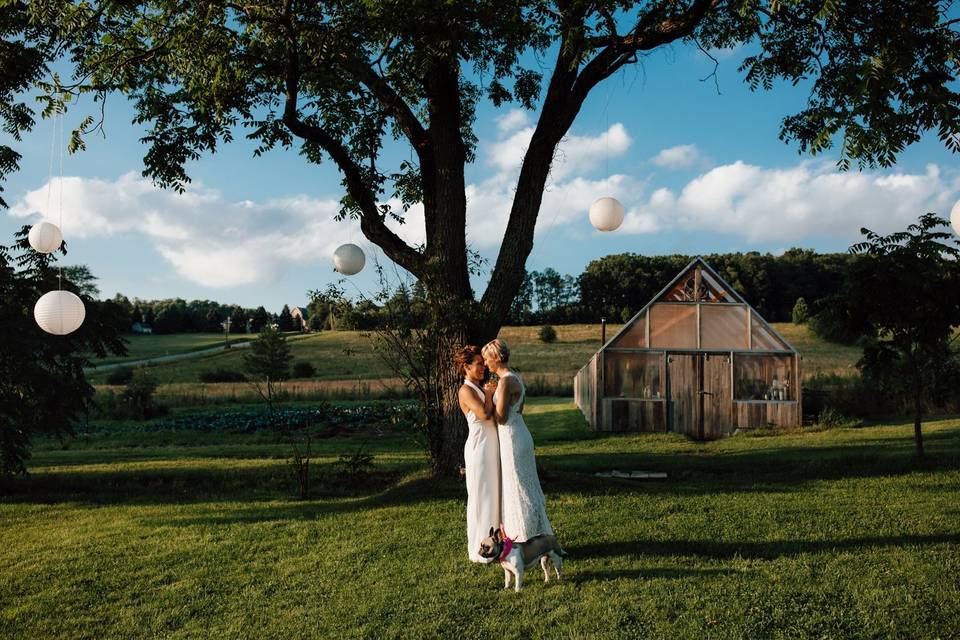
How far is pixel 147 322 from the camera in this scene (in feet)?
250

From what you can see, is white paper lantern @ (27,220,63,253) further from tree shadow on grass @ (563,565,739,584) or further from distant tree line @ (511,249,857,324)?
distant tree line @ (511,249,857,324)

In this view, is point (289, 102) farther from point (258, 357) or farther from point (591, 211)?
point (258, 357)

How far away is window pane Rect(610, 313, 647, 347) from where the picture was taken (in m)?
19.6

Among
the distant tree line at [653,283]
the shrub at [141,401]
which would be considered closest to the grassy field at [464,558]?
the shrub at [141,401]

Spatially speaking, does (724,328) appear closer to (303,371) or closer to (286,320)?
(303,371)

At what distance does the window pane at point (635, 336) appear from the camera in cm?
1958

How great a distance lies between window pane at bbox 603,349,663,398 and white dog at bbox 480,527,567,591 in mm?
14043

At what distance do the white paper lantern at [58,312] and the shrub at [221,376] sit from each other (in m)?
33.8

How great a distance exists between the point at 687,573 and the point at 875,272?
292 inches

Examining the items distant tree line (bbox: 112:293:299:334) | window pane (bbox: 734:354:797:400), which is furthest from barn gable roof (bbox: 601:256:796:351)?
distant tree line (bbox: 112:293:299:334)

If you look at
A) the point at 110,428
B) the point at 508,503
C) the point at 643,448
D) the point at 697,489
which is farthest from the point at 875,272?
the point at 110,428

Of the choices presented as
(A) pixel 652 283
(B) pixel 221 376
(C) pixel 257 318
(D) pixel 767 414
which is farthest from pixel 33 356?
(C) pixel 257 318

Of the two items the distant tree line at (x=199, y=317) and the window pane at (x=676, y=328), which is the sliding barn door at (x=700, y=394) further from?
the distant tree line at (x=199, y=317)

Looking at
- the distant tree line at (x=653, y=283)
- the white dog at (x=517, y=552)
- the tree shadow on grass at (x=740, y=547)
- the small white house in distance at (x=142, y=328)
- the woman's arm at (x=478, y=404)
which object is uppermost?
the distant tree line at (x=653, y=283)
